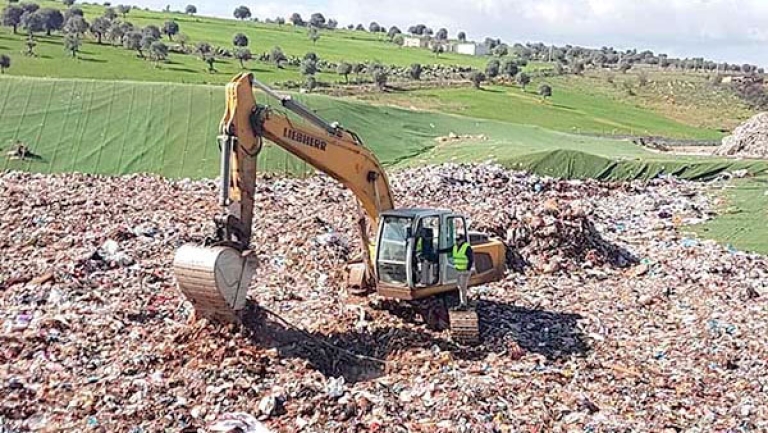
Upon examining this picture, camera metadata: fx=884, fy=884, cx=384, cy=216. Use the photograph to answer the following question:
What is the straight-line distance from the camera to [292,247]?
15117 millimetres

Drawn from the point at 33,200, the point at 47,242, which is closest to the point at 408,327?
the point at 47,242

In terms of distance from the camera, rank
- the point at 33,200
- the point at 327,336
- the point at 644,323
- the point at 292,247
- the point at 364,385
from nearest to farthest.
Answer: the point at 364,385, the point at 327,336, the point at 644,323, the point at 292,247, the point at 33,200

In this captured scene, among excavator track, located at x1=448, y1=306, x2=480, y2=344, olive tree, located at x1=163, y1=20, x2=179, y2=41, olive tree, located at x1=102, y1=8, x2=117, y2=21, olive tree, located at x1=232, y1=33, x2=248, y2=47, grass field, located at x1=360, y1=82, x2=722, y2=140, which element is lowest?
grass field, located at x1=360, y1=82, x2=722, y2=140

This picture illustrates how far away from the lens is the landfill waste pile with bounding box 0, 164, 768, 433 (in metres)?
8.84

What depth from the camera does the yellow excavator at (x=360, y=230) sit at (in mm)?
9648

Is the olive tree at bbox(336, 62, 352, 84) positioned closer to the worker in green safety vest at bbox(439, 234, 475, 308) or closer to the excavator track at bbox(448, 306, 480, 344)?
the worker in green safety vest at bbox(439, 234, 475, 308)

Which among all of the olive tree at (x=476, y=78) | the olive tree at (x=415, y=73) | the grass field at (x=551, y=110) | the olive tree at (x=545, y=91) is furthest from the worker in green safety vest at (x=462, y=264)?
the olive tree at (x=545, y=91)

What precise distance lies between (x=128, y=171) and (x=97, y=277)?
11.4 meters

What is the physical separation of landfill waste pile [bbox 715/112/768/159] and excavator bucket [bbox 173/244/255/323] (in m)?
25.7

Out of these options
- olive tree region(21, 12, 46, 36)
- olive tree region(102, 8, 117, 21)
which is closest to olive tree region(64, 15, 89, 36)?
olive tree region(21, 12, 46, 36)

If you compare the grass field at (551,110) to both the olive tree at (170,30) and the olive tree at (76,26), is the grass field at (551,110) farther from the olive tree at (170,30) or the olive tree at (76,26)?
the olive tree at (170,30)

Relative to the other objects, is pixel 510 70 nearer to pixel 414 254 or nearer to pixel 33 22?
pixel 33 22

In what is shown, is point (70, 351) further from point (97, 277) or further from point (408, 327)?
point (408, 327)

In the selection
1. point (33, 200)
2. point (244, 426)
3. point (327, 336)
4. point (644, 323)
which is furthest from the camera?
point (33, 200)
